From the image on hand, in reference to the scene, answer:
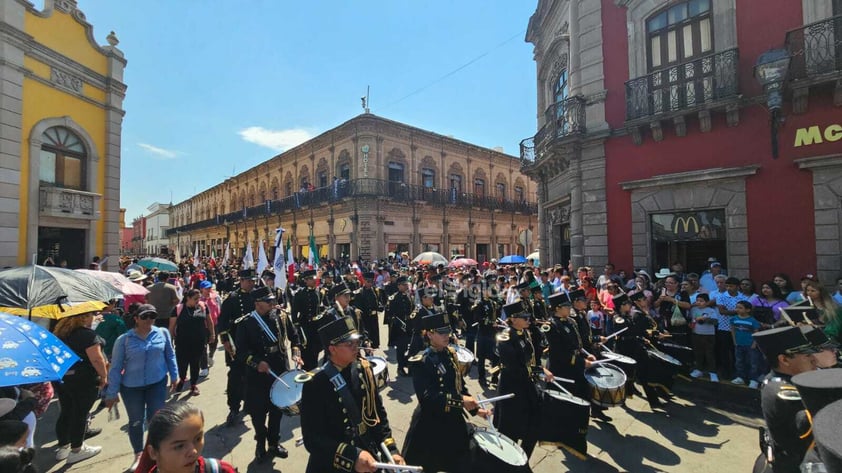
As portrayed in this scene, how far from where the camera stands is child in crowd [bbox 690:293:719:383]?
25.1 feet

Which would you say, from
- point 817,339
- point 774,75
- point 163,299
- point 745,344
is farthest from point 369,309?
point 774,75

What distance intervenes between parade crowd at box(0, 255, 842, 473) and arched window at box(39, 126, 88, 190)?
10.0 m

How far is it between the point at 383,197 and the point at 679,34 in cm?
1879

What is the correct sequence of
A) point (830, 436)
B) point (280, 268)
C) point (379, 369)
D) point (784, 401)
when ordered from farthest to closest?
1. point (280, 268)
2. point (379, 369)
3. point (784, 401)
4. point (830, 436)

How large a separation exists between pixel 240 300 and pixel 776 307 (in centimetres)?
1006

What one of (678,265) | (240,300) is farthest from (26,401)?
(678,265)

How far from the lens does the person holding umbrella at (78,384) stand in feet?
15.4

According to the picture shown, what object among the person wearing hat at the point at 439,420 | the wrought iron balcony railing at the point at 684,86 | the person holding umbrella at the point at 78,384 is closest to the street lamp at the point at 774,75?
the wrought iron balcony railing at the point at 684,86

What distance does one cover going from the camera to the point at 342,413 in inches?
111

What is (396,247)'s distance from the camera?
27812 mm

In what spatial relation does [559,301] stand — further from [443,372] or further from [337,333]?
[337,333]

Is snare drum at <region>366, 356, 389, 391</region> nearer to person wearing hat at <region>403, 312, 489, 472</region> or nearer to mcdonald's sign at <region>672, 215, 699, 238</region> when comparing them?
person wearing hat at <region>403, 312, 489, 472</region>

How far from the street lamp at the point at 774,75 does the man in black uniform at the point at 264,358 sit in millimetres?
11675

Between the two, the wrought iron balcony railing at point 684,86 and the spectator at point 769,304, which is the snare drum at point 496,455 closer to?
the spectator at point 769,304
